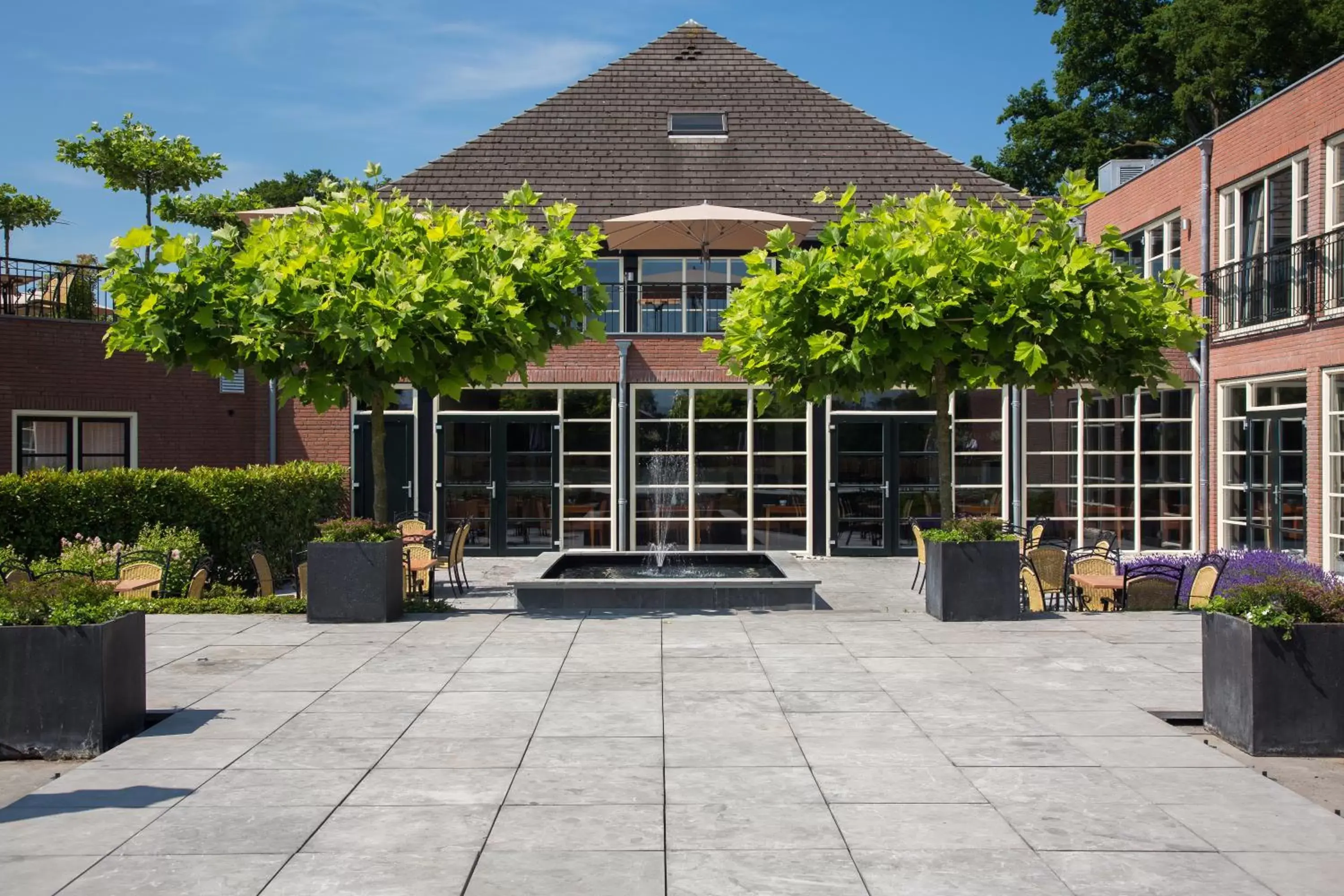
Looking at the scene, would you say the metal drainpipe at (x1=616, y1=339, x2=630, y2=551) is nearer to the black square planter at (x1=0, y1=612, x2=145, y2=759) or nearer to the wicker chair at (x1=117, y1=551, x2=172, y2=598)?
the wicker chair at (x1=117, y1=551, x2=172, y2=598)

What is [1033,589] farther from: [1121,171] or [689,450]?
[1121,171]

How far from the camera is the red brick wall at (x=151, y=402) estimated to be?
1786 centimetres

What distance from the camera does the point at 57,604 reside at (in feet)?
22.1

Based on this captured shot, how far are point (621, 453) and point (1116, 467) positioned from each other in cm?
854

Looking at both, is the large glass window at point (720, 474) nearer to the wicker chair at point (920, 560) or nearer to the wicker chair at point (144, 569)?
the wicker chair at point (920, 560)

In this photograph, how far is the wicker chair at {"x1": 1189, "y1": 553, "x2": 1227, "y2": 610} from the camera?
11.0 metres

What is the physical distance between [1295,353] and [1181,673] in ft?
30.2

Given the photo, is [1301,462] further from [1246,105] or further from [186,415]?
[1246,105]

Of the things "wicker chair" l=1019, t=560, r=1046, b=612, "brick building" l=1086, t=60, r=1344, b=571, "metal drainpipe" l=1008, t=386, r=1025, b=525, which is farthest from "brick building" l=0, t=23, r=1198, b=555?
"wicker chair" l=1019, t=560, r=1046, b=612

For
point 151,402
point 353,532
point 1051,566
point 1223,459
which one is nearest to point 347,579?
point 353,532

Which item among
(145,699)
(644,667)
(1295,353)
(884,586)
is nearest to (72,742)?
(145,699)

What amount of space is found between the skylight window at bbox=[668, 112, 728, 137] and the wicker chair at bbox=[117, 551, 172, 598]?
14.5 metres

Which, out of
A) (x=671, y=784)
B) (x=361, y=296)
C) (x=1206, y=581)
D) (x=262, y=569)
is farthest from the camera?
(x=262, y=569)

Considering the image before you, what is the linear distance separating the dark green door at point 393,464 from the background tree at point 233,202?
4.03 meters
